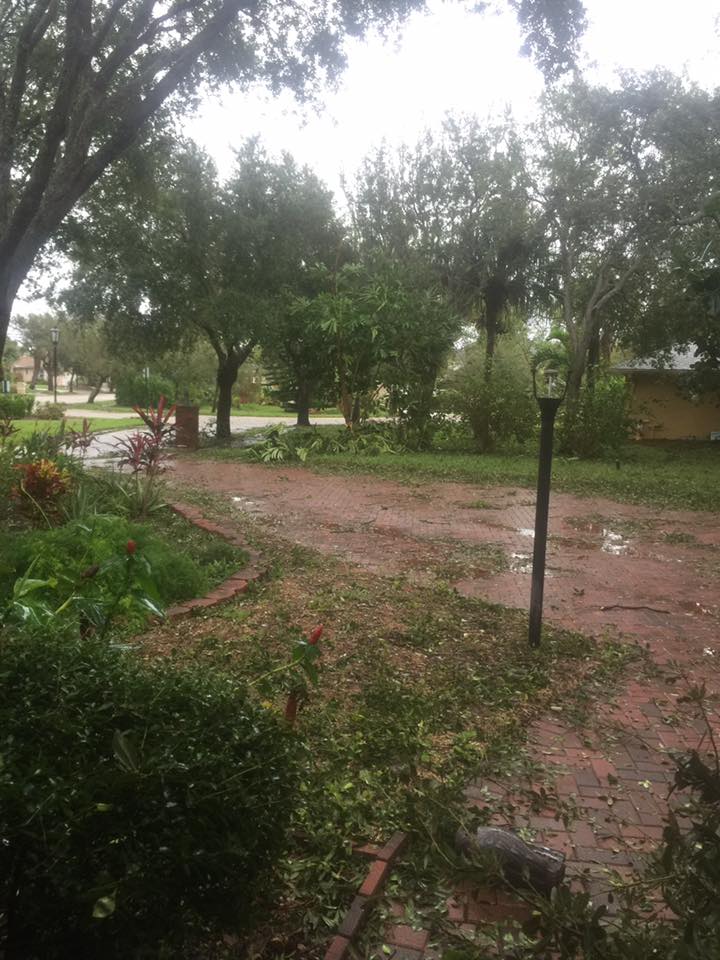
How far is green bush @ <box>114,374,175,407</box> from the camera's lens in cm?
3878

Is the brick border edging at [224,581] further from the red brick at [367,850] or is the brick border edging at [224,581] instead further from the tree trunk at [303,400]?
the tree trunk at [303,400]

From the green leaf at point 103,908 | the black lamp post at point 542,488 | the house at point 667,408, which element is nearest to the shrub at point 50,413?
A: the house at point 667,408

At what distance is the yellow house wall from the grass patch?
21.0 meters

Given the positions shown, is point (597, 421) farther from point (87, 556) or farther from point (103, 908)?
point (103, 908)

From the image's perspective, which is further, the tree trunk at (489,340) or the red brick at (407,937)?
the tree trunk at (489,340)

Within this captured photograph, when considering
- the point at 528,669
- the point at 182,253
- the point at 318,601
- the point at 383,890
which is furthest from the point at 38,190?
the point at 182,253

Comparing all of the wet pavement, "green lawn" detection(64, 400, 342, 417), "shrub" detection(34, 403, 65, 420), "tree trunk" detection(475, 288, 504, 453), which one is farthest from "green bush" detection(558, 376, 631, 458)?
"green lawn" detection(64, 400, 342, 417)

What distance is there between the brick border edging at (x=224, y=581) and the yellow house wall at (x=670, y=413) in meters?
20.1

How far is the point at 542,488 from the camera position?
187 inches

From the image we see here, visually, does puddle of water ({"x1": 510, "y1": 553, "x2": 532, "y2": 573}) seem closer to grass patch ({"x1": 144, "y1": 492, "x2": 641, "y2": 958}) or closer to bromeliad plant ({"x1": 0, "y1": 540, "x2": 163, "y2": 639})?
grass patch ({"x1": 144, "y1": 492, "x2": 641, "y2": 958})

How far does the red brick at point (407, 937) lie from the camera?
2201 millimetres

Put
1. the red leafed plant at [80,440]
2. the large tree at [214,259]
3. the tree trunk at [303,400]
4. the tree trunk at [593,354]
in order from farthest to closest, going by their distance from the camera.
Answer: the tree trunk at [303,400]
the tree trunk at [593,354]
the large tree at [214,259]
the red leafed plant at [80,440]

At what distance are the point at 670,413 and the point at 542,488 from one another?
22.3 metres

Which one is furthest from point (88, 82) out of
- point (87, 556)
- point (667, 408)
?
point (667, 408)
